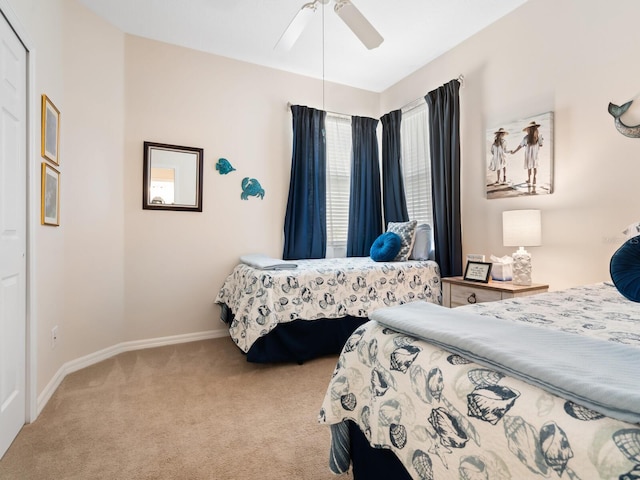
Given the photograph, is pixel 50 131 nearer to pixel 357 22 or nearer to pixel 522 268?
pixel 357 22

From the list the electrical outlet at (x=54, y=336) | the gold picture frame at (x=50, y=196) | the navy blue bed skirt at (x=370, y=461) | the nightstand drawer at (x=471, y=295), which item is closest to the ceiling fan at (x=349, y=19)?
the gold picture frame at (x=50, y=196)

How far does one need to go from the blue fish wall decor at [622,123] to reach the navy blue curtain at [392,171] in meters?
1.91

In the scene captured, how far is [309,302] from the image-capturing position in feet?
8.44

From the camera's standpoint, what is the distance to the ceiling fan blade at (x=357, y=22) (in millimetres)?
1948

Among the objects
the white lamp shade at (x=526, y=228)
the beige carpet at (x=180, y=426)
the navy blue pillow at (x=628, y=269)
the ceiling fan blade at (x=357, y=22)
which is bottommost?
the beige carpet at (x=180, y=426)

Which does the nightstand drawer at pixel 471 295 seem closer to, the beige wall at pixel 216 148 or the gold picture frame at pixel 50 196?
the beige wall at pixel 216 148

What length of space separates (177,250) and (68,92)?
1.47 m

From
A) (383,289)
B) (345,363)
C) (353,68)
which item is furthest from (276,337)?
(353,68)

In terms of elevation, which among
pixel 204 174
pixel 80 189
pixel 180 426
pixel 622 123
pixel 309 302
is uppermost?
pixel 622 123

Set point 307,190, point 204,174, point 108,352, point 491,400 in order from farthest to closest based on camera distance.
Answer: point 307,190
point 204,174
point 108,352
point 491,400

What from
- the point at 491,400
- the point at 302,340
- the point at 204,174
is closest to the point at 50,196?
the point at 204,174

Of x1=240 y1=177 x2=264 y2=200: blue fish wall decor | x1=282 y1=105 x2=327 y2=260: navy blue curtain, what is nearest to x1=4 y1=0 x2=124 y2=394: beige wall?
x1=240 y1=177 x2=264 y2=200: blue fish wall decor

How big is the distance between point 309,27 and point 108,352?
10.7 ft

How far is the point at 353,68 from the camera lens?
3619mm
